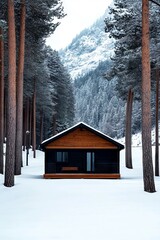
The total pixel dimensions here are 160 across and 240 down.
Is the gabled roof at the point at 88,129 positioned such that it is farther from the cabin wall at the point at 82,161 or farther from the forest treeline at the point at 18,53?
the forest treeline at the point at 18,53

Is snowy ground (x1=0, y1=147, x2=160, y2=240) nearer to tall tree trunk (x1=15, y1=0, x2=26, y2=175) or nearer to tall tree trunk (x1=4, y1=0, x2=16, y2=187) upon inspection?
tall tree trunk (x1=4, y1=0, x2=16, y2=187)

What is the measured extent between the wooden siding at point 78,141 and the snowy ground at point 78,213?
26.3 ft

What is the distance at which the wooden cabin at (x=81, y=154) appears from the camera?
2233 centimetres

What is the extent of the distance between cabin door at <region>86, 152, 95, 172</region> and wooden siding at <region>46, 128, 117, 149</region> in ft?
1.75

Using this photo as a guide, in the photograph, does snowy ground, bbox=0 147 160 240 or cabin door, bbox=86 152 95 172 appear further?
cabin door, bbox=86 152 95 172

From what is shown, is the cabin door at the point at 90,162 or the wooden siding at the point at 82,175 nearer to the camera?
the wooden siding at the point at 82,175

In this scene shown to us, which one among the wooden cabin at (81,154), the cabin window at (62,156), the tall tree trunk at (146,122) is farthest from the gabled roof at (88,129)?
the tall tree trunk at (146,122)

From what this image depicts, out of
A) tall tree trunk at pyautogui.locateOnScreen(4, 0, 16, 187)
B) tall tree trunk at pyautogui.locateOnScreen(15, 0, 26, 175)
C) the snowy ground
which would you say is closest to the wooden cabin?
tall tree trunk at pyautogui.locateOnScreen(15, 0, 26, 175)

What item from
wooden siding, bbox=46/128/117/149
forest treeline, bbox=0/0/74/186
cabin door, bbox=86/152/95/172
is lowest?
cabin door, bbox=86/152/95/172

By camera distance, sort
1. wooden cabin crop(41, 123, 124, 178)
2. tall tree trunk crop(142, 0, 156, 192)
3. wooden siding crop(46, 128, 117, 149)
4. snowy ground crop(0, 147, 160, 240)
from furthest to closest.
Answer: wooden siding crop(46, 128, 117, 149) → wooden cabin crop(41, 123, 124, 178) → tall tree trunk crop(142, 0, 156, 192) → snowy ground crop(0, 147, 160, 240)

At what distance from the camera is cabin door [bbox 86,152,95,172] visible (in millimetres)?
22531

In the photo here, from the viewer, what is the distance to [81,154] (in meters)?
22.7

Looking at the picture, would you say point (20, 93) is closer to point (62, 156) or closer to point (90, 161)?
point (62, 156)

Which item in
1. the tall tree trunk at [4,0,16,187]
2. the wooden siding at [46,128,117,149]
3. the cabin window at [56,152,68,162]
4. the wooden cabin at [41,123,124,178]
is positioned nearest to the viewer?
the tall tree trunk at [4,0,16,187]
